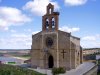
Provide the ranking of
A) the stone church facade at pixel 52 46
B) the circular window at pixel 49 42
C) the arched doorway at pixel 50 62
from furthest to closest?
the arched doorway at pixel 50 62, the circular window at pixel 49 42, the stone church facade at pixel 52 46

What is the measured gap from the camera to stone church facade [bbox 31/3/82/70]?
3791 cm

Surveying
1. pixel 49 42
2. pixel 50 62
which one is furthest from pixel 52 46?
pixel 50 62

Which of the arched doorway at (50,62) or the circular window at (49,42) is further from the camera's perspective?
the arched doorway at (50,62)

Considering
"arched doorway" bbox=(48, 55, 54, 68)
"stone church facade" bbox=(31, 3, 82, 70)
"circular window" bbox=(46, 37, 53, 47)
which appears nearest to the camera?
"stone church facade" bbox=(31, 3, 82, 70)

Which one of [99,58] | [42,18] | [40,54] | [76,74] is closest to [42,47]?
[40,54]

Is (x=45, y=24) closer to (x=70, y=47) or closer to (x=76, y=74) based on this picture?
(x=70, y=47)

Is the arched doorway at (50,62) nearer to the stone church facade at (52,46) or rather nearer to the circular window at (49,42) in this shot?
the stone church facade at (52,46)

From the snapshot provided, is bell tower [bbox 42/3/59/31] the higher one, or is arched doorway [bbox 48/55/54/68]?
bell tower [bbox 42/3/59/31]

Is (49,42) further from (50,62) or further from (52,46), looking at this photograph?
(50,62)

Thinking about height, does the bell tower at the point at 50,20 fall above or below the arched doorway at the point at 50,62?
above

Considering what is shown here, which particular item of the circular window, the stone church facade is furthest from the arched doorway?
the circular window

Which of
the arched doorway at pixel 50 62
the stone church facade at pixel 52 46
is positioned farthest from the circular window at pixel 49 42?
the arched doorway at pixel 50 62

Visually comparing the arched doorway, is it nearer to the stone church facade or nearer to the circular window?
the stone church facade

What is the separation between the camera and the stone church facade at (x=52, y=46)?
37.9 metres
